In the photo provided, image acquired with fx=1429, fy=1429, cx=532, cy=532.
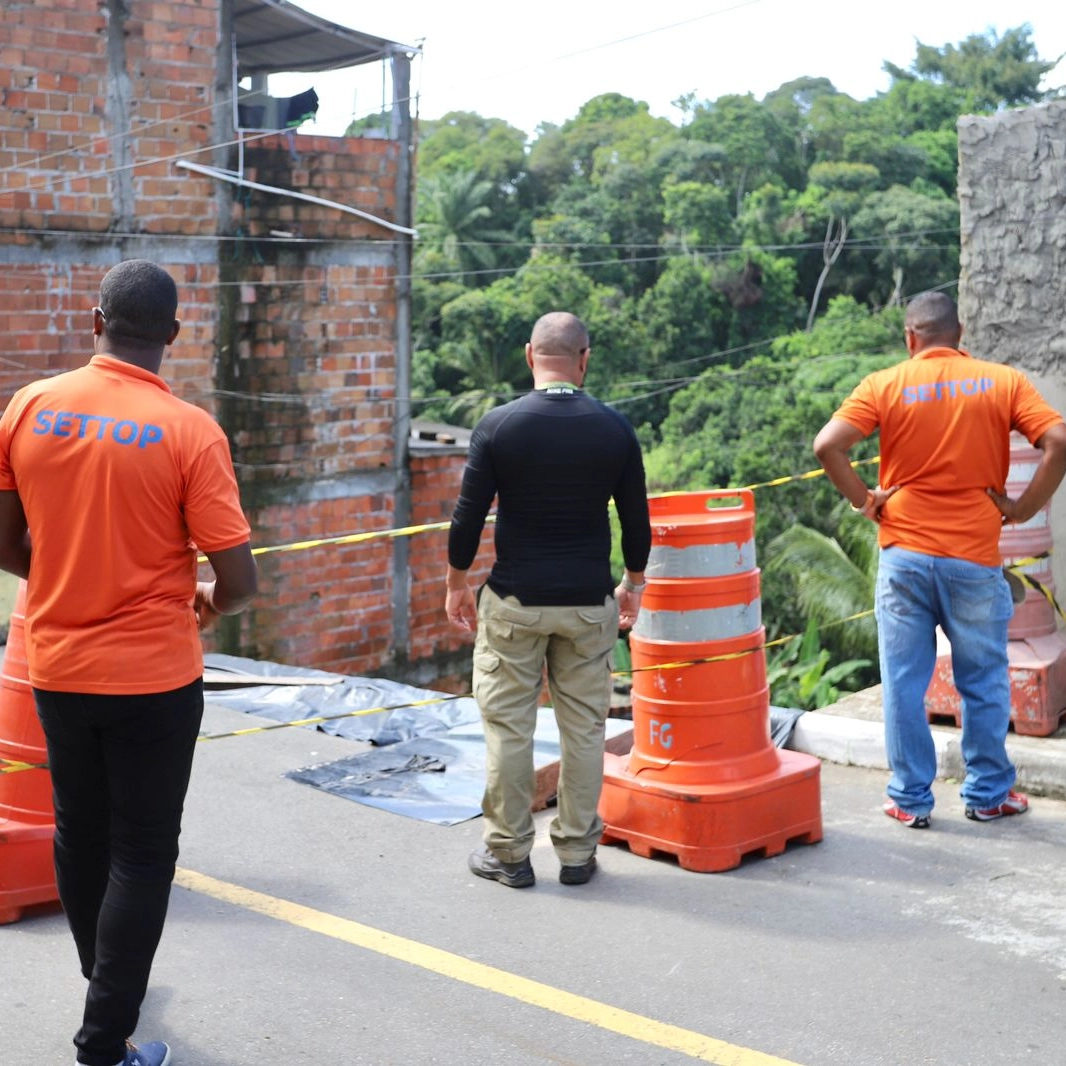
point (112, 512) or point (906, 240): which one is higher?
point (906, 240)

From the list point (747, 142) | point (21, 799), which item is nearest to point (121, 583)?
point (21, 799)

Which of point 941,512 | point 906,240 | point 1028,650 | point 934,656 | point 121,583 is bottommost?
point 1028,650

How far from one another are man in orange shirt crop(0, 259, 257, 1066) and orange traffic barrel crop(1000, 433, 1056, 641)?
4110 millimetres

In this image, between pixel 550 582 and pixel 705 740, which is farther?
pixel 705 740

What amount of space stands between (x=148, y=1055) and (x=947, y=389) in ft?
11.8

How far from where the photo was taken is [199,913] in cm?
482

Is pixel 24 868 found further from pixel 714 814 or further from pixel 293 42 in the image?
pixel 293 42

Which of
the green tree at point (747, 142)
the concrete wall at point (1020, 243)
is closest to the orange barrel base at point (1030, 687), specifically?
the concrete wall at point (1020, 243)

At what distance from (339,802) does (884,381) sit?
2853 mm

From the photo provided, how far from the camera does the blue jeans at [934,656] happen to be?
17.8ft

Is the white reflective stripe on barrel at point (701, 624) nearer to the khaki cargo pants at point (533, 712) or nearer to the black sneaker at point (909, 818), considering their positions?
the khaki cargo pants at point (533, 712)

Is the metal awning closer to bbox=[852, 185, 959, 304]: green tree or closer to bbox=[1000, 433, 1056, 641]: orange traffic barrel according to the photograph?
bbox=[1000, 433, 1056, 641]: orange traffic barrel

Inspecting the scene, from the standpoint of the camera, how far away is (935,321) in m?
5.50

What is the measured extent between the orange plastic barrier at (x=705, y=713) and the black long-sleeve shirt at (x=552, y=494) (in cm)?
32
